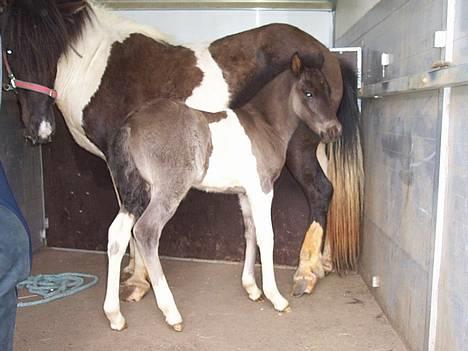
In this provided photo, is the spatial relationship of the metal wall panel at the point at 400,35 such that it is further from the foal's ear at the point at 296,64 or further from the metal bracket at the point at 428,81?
the foal's ear at the point at 296,64

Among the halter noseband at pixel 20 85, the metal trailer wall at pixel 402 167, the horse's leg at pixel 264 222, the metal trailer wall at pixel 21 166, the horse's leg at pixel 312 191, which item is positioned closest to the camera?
the metal trailer wall at pixel 402 167

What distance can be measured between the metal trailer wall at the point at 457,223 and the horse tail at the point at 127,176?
1300mm

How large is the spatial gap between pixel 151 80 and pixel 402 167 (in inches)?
55.2

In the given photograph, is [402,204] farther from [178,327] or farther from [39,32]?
[39,32]

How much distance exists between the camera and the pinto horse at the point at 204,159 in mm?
2191

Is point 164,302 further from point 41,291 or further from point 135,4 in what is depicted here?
point 135,4

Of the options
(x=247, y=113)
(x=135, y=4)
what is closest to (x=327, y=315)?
(x=247, y=113)

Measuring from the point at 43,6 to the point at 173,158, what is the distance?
1051 mm

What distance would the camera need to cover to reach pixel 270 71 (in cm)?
276

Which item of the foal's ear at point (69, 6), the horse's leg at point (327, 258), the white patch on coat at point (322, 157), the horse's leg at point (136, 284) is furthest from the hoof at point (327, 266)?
the foal's ear at point (69, 6)

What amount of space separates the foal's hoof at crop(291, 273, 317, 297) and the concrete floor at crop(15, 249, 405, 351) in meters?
0.04

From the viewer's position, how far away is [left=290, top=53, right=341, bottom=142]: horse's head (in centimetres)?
245

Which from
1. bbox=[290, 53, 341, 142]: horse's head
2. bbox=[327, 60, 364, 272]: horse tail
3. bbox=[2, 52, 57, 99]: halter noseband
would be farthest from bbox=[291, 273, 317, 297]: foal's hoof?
bbox=[2, 52, 57, 99]: halter noseband

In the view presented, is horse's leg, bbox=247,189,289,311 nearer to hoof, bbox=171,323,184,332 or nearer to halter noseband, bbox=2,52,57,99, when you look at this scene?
hoof, bbox=171,323,184,332
